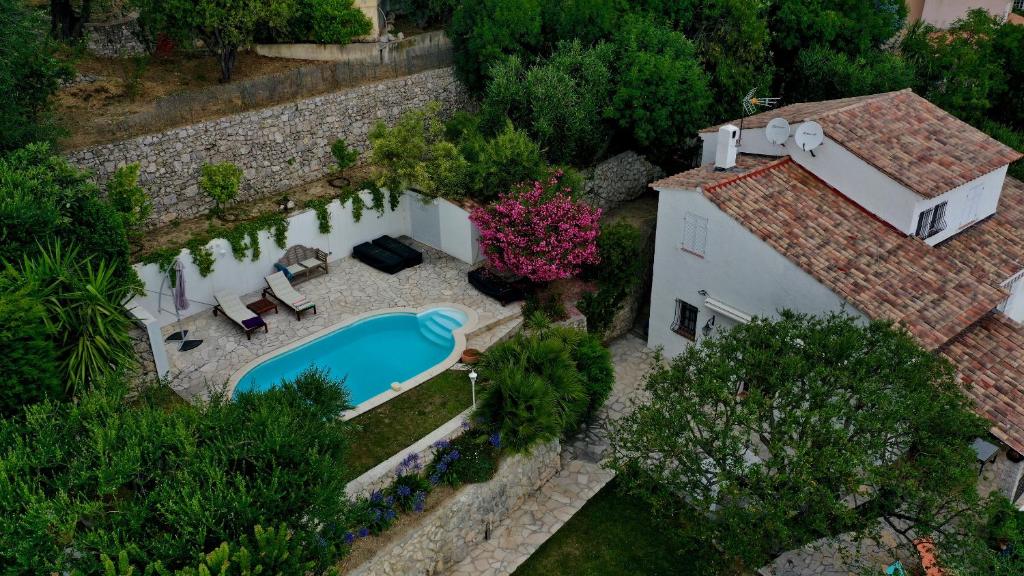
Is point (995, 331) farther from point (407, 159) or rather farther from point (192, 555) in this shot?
point (192, 555)

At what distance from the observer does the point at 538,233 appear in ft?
81.9

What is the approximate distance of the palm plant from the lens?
18250 mm

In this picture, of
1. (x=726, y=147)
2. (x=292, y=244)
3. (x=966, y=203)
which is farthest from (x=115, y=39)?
(x=966, y=203)

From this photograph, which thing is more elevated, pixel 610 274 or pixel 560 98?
pixel 560 98

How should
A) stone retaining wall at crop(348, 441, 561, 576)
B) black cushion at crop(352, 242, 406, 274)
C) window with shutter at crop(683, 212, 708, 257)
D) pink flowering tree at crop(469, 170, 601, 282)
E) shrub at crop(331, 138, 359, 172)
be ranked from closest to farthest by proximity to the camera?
stone retaining wall at crop(348, 441, 561, 576) → window with shutter at crop(683, 212, 708, 257) → pink flowering tree at crop(469, 170, 601, 282) → black cushion at crop(352, 242, 406, 274) → shrub at crop(331, 138, 359, 172)

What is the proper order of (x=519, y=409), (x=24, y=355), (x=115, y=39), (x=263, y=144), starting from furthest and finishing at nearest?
1. (x=115, y=39)
2. (x=263, y=144)
3. (x=519, y=409)
4. (x=24, y=355)

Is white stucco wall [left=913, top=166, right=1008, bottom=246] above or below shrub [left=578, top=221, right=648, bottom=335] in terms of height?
above

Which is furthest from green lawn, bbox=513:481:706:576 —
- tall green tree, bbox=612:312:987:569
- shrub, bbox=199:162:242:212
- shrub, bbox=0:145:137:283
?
shrub, bbox=199:162:242:212

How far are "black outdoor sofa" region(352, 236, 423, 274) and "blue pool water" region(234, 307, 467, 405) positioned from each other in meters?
2.76

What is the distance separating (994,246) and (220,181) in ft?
77.2

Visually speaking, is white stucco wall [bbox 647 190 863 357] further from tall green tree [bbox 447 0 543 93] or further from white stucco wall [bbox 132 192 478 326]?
tall green tree [bbox 447 0 543 93]

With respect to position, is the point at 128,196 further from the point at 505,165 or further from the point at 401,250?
the point at 505,165

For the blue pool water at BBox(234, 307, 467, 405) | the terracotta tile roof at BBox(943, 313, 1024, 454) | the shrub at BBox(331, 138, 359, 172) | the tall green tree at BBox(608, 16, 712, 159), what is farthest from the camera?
the tall green tree at BBox(608, 16, 712, 159)

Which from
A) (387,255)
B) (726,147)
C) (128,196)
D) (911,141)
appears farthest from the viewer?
(387,255)
